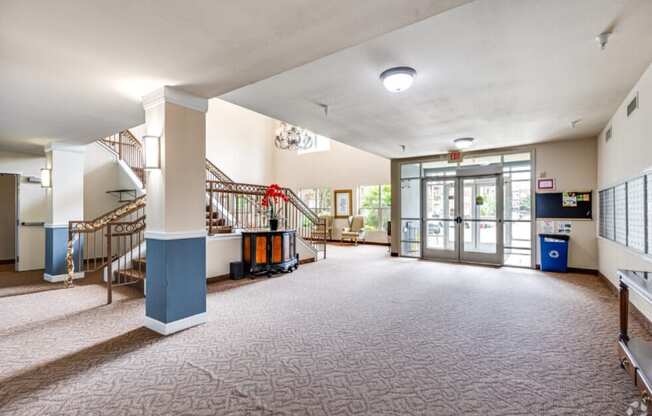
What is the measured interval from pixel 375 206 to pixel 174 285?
9.33 m

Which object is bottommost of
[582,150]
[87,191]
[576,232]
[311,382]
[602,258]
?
[311,382]

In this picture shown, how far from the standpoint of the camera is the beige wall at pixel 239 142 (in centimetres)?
1216

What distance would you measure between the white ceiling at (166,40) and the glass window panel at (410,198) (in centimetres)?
621

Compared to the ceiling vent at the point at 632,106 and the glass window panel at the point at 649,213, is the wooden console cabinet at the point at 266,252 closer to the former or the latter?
the glass window panel at the point at 649,213

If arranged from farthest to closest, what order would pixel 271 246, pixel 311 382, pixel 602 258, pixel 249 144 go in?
pixel 249 144 < pixel 271 246 < pixel 602 258 < pixel 311 382

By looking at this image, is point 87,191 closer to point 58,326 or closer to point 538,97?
point 58,326

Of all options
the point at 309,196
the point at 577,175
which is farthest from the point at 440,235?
the point at 309,196

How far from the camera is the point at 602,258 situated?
5.80m

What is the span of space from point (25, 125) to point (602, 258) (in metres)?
9.89

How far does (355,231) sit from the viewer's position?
11805 mm

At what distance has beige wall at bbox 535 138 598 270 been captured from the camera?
6.26 metres

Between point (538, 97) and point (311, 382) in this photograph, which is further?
point (538, 97)

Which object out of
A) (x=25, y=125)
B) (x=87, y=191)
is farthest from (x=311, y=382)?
(x=87, y=191)

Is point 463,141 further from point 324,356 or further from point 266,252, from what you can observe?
point 324,356
